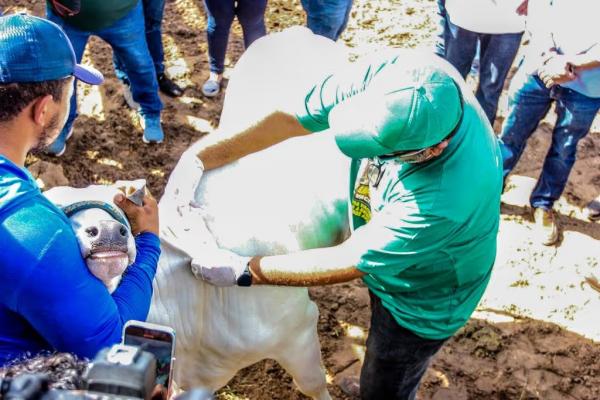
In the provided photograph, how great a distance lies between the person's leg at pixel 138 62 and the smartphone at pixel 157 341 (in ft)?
8.62

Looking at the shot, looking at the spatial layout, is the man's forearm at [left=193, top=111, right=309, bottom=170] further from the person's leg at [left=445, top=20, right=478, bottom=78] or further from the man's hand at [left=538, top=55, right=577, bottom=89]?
the person's leg at [left=445, top=20, right=478, bottom=78]

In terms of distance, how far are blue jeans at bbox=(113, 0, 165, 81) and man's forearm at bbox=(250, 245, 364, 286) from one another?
8.56 ft

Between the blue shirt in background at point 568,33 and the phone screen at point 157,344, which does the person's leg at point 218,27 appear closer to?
the blue shirt in background at point 568,33

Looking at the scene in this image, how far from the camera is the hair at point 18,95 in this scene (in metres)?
1.73

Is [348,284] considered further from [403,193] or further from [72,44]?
[72,44]

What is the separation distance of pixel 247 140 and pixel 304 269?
1.78ft

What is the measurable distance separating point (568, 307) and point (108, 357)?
2.94 metres

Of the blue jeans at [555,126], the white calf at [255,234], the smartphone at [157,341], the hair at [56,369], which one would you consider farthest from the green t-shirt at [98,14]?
the hair at [56,369]

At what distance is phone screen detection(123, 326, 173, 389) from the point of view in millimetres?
1481

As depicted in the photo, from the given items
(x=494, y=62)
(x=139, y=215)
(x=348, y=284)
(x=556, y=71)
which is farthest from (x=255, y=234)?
(x=494, y=62)

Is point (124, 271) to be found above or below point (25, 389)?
below

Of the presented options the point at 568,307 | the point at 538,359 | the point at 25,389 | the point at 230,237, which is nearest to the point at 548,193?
the point at 568,307

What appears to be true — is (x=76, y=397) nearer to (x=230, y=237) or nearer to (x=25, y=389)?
(x=25, y=389)

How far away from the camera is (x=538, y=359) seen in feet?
11.0
